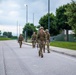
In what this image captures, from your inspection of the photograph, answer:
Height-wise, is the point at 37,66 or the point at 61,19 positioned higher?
the point at 61,19

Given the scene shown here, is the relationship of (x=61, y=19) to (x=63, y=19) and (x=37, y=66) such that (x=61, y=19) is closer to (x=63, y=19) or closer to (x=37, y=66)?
(x=63, y=19)

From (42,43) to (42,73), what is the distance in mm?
9595

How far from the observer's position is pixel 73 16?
43312 mm

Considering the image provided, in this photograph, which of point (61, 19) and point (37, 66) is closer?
point (37, 66)

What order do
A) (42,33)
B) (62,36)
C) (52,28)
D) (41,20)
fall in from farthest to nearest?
(41,20) < (52,28) < (62,36) < (42,33)

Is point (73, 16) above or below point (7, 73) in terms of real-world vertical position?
above

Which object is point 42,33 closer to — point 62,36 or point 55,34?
point 62,36

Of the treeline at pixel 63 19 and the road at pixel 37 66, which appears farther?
the treeline at pixel 63 19

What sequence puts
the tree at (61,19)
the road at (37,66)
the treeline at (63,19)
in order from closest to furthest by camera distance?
1. the road at (37,66)
2. the treeline at (63,19)
3. the tree at (61,19)

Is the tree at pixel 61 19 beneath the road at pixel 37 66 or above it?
above

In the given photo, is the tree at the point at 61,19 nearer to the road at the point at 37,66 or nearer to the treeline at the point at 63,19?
the treeline at the point at 63,19

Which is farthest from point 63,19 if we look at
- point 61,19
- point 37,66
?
point 37,66

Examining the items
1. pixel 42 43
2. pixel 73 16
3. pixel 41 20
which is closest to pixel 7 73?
pixel 42 43

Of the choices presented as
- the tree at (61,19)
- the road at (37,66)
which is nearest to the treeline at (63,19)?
the tree at (61,19)
